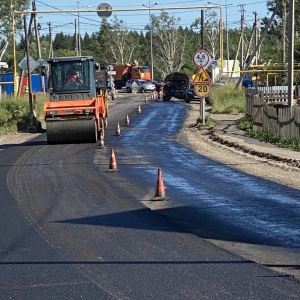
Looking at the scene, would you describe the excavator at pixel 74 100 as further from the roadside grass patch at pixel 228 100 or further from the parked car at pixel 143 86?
the parked car at pixel 143 86

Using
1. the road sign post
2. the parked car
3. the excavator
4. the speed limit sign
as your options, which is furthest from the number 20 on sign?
the parked car

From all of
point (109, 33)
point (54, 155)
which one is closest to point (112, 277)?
point (54, 155)

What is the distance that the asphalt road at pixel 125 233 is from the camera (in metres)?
7.31

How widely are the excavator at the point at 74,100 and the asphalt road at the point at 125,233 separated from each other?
17.4 ft

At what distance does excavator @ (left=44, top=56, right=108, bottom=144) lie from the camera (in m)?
25.5

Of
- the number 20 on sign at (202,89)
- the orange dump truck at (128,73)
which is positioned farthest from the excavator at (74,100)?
the orange dump truck at (128,73)

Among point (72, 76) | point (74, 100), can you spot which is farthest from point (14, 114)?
point (74, 100)

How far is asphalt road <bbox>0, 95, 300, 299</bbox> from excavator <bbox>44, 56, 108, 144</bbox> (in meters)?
5.32

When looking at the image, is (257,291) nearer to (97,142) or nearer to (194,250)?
(194,250)

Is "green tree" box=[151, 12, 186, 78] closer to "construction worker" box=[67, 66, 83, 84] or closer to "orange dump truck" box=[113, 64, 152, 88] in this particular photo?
"orange dump truck" box=[113, 64, 152, 88]

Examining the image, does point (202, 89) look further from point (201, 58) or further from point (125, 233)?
point (125, 233)

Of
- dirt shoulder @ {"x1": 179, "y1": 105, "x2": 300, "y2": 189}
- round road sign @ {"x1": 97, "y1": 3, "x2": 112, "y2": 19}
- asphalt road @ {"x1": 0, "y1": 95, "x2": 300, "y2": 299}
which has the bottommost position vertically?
dirt shoulder @ {"x1": 179, "y1": 105, "x2": 300, "y2": 189}

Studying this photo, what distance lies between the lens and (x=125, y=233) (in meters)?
10.3

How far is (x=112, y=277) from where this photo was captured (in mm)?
7719
